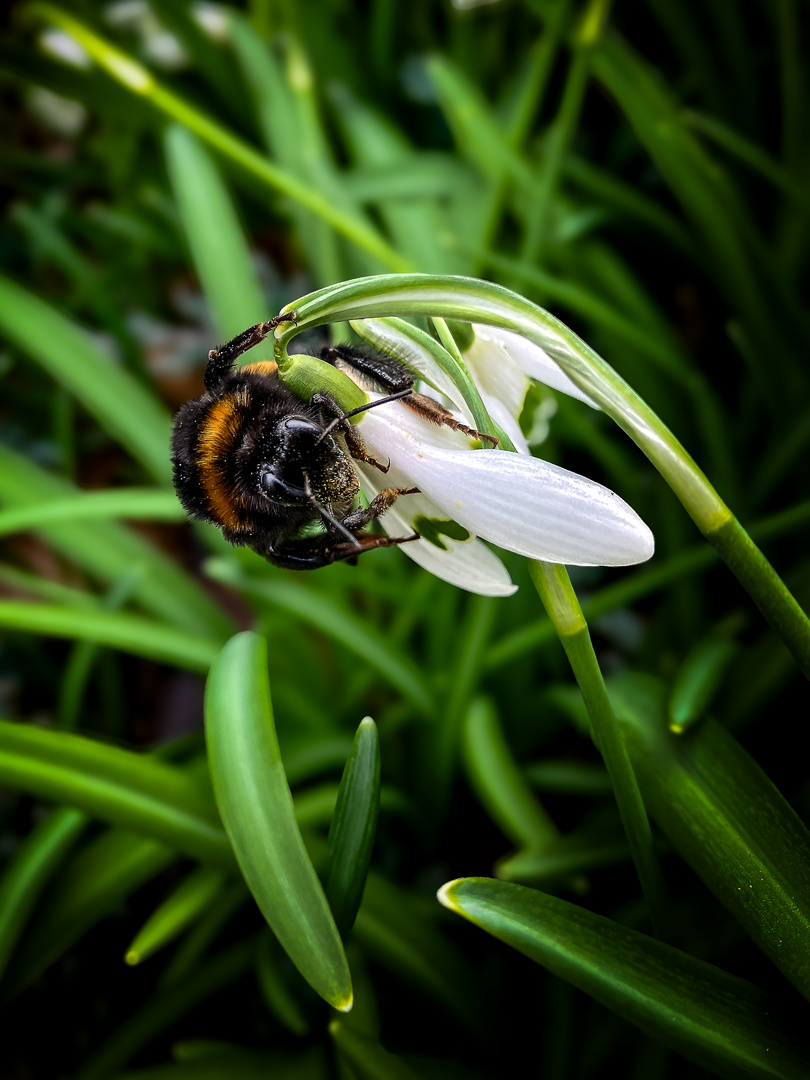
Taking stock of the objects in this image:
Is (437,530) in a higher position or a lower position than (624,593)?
higher

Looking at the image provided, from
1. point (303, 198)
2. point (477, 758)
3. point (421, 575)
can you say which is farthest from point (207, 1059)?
point (303, 198)

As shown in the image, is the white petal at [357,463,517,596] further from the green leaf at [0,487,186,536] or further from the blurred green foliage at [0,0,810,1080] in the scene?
the green leaf at [0,487,186,536]

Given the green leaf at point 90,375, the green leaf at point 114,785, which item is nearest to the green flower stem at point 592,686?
the green leaf at point 114,785

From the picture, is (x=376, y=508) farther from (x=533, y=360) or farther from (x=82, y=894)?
(x=82, y=894)

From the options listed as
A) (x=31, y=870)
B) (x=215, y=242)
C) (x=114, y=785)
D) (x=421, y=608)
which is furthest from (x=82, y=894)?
(x=215, y=242)

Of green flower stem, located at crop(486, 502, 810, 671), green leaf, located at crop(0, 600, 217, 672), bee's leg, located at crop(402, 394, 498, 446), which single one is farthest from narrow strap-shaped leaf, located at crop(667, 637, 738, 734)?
green leaf, located at crop(0, 600, 217, 672)

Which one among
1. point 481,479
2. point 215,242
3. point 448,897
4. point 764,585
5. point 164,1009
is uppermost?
point 215,242
